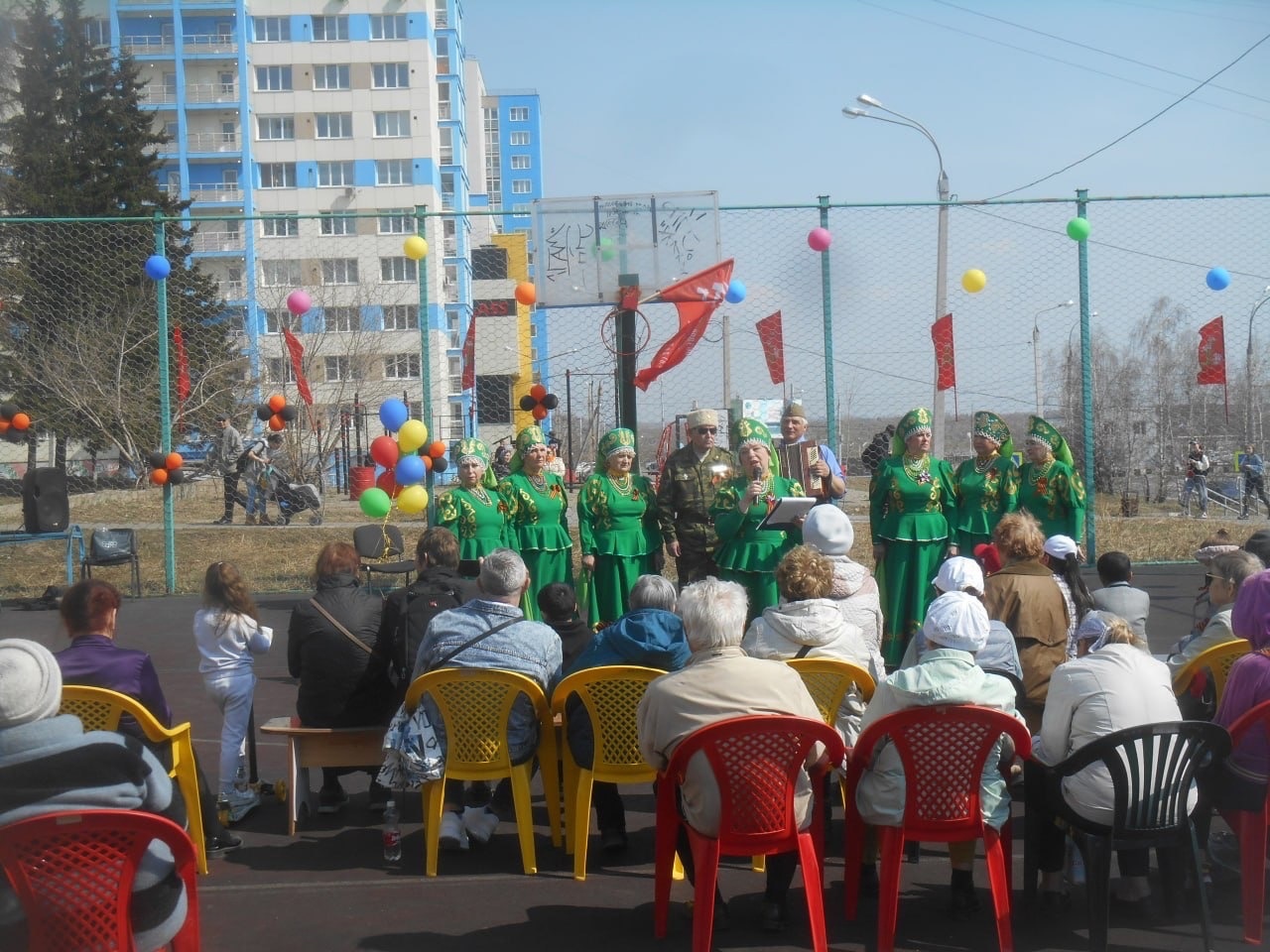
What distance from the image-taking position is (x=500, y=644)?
4.29m

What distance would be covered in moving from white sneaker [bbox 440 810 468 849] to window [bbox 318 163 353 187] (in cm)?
5197

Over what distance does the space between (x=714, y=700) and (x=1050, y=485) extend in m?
4.57

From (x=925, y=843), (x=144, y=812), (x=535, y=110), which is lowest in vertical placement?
(x=925, y=843)

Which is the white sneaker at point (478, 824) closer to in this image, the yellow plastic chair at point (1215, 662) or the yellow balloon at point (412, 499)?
the yellow plastic chair at point (1215, 662)

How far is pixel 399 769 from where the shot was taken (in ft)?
13.9

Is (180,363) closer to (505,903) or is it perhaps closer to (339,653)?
(339,653)

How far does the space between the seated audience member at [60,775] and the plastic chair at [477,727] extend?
1.34 metres

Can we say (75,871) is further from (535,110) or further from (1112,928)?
(535,110)

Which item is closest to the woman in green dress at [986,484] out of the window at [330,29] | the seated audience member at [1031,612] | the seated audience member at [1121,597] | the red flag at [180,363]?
the seated audience member at [1121,597]

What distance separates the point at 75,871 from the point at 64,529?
28.9 feet

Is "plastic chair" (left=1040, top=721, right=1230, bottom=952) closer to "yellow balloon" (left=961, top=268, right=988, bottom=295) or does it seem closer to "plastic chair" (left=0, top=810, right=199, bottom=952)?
"plastic chair" (left=0, top=810, right=199, bottom=952)

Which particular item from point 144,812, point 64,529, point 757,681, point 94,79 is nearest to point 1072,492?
point 757,681

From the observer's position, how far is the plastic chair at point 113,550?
10414 millimetres

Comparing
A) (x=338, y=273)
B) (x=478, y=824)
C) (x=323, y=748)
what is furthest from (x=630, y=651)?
(x=338, y=273)
